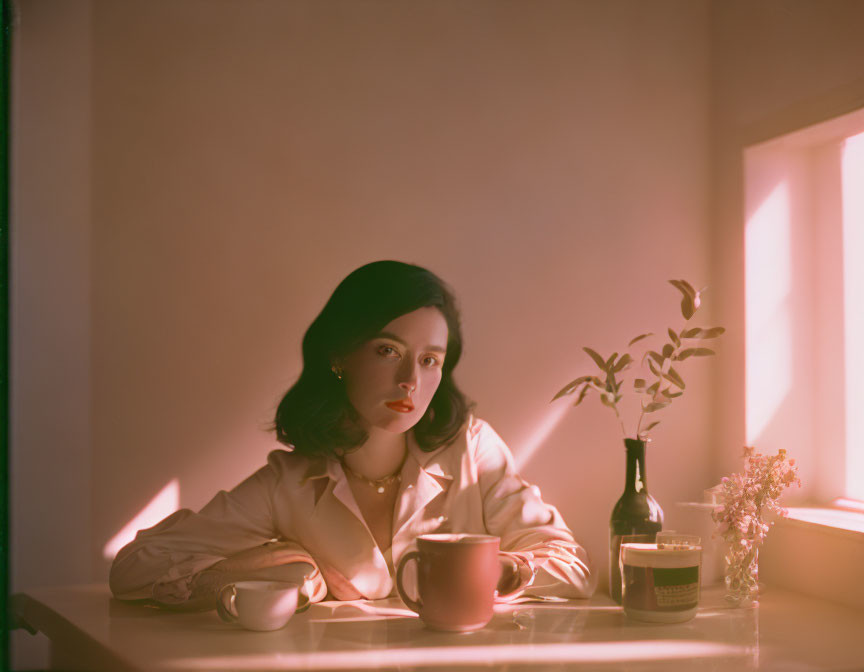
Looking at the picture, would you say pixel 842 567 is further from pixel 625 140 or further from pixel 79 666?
pixel 79 666

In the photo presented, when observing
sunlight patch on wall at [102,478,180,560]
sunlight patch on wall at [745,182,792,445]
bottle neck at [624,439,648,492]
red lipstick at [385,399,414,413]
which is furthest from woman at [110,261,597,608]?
sunlight patch on wall at [745,182,792,445]

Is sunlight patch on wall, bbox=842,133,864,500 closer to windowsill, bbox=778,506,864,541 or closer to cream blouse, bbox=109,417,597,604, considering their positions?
windowsill, bbox=778,506,864,541

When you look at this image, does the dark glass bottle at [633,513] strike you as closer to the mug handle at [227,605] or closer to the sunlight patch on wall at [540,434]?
the sunlight patch on wall at [540,434]

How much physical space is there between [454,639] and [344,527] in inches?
14.1

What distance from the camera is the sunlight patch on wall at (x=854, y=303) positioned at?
1.69m

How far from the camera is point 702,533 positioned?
149 centimetres

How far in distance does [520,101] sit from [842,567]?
1118 mm

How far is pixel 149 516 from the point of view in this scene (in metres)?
1.60

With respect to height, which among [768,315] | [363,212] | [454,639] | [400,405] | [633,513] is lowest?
[454,639]

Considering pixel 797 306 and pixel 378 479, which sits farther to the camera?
pixel 797 306

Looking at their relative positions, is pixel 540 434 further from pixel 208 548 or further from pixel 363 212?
pixel 208 548

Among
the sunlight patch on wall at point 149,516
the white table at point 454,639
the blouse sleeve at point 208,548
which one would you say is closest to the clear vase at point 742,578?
the white table at point 454,639

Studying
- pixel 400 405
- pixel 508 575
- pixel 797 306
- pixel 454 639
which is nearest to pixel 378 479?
pixel 400 405

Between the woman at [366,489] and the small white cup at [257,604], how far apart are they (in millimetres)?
89
